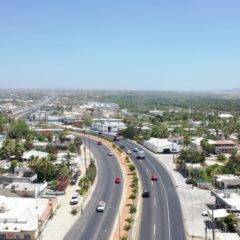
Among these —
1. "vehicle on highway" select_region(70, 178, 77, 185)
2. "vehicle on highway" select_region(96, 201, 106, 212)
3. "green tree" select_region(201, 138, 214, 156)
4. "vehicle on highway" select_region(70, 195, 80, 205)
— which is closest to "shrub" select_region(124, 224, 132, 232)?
"vehicle on highway" select_region(96, 201, 106, 212)

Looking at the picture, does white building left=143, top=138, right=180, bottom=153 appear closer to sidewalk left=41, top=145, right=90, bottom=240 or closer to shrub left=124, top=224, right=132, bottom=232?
sidewalk left=41, top=145, right=90, bottom=240

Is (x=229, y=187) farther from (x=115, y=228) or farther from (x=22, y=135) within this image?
(x=22, y=135)

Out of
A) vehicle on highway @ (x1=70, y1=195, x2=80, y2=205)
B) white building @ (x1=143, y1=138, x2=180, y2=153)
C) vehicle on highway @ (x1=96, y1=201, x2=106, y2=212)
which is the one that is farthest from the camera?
white building @ (x1=143, y1=138, x2=180, y2=153)

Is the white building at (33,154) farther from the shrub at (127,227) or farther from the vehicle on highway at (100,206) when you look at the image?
the shrub at (127,227)

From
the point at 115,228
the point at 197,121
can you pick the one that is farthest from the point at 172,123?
the point at 115,228

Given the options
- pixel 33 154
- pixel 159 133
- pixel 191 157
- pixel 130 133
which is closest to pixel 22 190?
pixel 33 154

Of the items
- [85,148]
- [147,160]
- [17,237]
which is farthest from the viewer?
[85,148]
